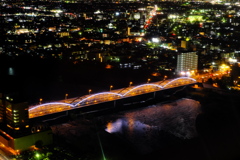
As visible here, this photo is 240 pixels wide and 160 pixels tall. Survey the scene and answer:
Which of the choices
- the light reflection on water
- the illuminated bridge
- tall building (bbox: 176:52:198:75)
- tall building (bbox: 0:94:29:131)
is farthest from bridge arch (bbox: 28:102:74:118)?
tall building (bbox: 176:52:198:75)

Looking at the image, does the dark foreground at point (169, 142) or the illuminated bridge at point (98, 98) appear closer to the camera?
the dark foreground at point (169, 142)

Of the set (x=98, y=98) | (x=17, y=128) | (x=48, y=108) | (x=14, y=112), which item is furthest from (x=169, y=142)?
(x=14, y=112)

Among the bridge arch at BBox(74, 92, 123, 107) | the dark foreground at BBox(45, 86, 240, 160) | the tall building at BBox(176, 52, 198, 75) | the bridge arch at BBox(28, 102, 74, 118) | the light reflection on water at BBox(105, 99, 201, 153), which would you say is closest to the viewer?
the dark foreground at BBox(45, 86, 240, 160)

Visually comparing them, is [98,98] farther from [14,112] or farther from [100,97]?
[14,112]

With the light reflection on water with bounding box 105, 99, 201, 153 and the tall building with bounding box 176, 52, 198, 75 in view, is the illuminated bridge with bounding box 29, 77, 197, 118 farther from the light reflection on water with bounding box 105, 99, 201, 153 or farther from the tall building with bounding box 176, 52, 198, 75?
the tall building with bounding box 176, 52, 198, 75

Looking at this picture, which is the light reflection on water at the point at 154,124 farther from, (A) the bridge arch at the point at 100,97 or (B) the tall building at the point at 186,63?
(B) the tall building at the point at 186,63

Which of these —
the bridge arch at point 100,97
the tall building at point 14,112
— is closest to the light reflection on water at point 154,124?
the bridge arch at point 100,97
